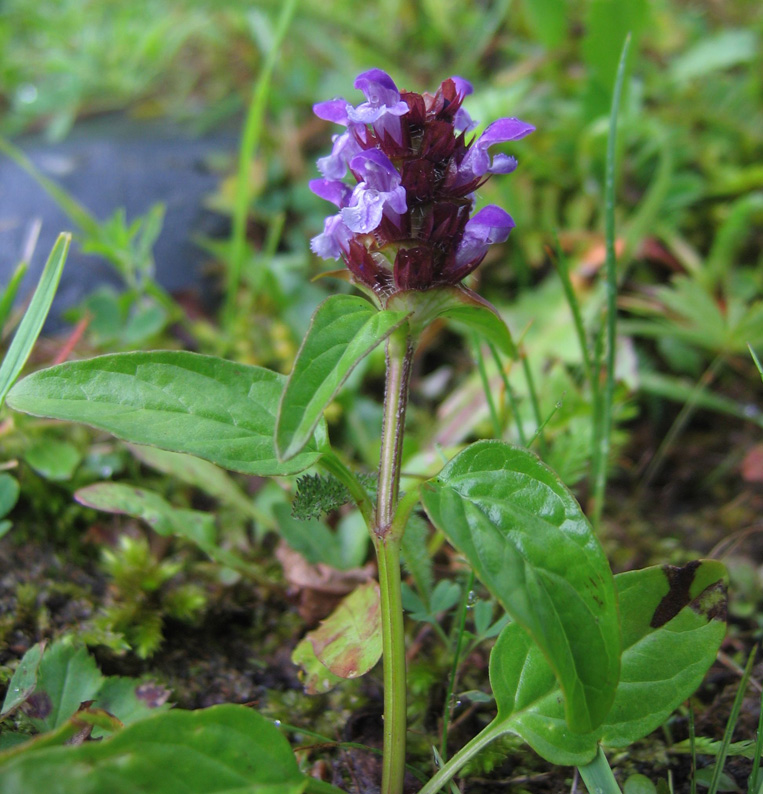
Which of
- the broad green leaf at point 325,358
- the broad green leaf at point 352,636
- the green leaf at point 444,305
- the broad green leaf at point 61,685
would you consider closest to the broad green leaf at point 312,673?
the broad green leaf at point 352,636

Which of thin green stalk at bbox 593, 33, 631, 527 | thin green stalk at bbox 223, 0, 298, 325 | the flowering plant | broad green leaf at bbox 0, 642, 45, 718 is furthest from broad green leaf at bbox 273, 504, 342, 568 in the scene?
thin green stalk at bbox 223, 0, 298, 325

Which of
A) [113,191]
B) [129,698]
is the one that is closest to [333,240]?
[129,698]

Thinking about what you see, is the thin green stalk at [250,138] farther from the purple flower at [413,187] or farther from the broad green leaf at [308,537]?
the purple flower at [413,187]

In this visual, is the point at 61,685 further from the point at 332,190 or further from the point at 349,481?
the point at 332,190

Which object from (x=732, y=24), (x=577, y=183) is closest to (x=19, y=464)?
(x=577, y=183)

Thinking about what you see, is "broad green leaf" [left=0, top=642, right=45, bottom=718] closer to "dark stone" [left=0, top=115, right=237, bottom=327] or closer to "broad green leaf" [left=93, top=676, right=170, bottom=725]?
"broad green leaf" [left=93, top=676, right=170, bottom=725]

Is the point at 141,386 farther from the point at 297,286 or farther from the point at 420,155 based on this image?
the point at 297,286
